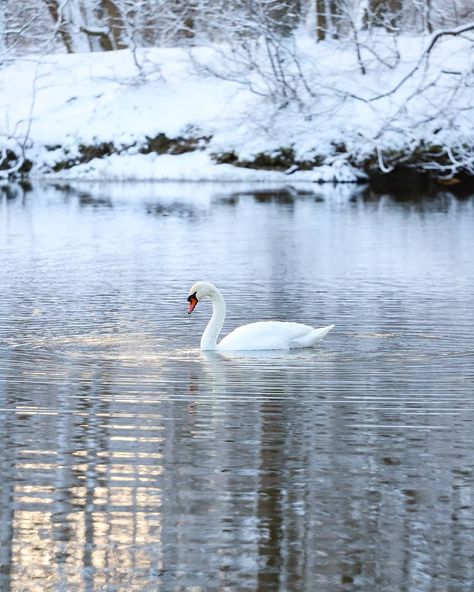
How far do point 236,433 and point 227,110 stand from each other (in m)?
40.2

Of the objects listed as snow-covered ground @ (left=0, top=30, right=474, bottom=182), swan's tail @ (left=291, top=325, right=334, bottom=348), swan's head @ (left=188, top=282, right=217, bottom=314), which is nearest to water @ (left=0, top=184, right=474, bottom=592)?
swan's tail @ (left=291, top=325, right=334, bottom=348)

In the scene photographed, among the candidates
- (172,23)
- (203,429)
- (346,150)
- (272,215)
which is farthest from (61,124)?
(203,429)

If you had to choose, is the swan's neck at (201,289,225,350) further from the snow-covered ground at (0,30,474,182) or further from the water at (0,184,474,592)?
the snow-covered ground at (0,30,474,182)

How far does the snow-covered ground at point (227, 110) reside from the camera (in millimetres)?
43094

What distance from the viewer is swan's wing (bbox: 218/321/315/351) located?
12484mm

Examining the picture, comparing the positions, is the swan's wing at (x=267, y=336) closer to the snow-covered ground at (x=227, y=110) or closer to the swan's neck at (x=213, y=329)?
the swan's neck at (x=213, y=329)

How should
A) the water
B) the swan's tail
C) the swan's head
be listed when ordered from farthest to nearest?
the swan's head < the swan's tail < the water

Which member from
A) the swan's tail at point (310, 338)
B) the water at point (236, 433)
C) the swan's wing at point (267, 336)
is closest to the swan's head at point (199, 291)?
the water at point (236, 433)

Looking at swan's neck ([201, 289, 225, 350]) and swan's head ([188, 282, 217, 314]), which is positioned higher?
swan's head ([188, 282, 217, 314])

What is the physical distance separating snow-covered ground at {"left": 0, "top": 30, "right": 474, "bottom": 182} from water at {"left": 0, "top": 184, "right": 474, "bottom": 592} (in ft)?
74.0

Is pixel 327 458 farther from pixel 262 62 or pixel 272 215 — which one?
pixel 262 62

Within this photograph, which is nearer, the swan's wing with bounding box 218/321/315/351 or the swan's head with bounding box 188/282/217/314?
the swan's wing with bounding box 218/321/315/351

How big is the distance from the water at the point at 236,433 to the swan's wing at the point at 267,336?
0.43ft

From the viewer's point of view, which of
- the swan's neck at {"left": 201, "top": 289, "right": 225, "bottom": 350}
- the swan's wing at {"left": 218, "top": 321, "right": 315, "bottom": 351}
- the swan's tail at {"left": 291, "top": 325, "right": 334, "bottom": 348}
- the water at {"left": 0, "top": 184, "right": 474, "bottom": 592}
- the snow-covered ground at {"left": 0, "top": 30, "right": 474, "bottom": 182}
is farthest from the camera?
the snow-covered ground at {"left": 0, "top": 30, "right": 474, "bottom": 182}
